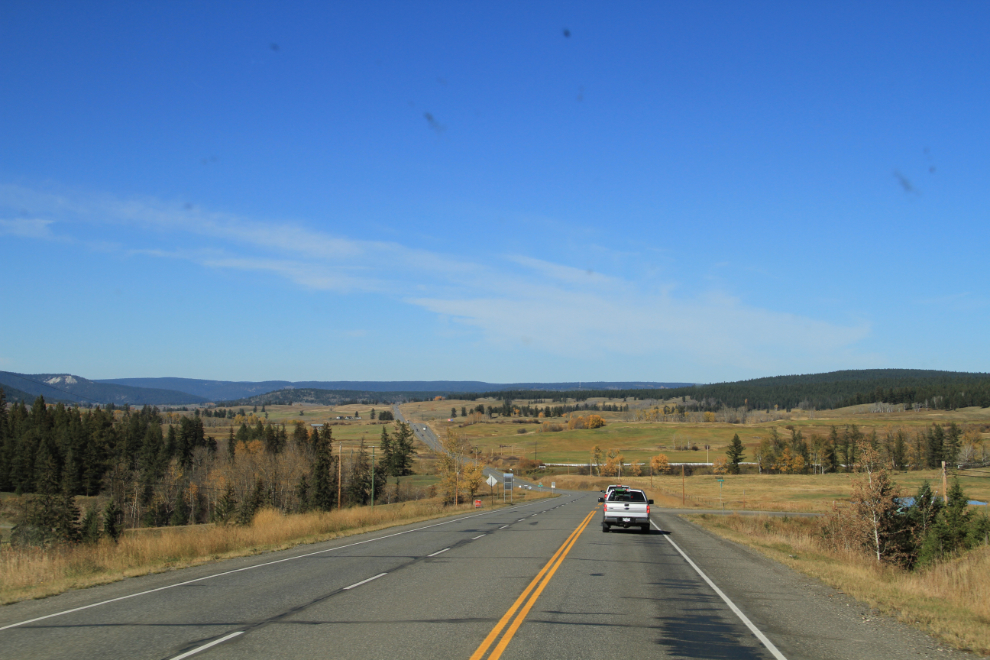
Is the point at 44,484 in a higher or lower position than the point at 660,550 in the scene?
lower

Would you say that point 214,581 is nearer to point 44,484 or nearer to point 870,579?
point 870,579

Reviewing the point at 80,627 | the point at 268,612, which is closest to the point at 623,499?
the point at 268,612

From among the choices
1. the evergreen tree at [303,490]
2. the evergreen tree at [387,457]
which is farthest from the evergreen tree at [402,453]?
the evergreen tree at [303,490]

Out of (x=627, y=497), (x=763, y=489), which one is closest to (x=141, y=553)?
(x=627, y=497)

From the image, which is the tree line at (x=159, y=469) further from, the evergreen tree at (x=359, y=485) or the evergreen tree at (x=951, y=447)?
the evergreen tree at (x=951, y=447)

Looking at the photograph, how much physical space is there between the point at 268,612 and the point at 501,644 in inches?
160

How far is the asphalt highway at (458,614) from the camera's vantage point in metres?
8.48

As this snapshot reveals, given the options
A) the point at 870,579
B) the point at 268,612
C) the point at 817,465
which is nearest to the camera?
the point at 268,612

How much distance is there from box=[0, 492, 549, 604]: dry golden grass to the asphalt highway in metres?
1.02

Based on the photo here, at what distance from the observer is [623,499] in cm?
3020

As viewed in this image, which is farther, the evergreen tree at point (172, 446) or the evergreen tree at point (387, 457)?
the evergreen tree at point (387, 457)

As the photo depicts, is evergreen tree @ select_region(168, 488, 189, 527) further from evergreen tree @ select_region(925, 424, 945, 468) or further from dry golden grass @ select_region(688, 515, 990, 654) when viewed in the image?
evergreen tree @ select_region(925, 424, 945, 468)

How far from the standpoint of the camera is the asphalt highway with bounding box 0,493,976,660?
8.48 m

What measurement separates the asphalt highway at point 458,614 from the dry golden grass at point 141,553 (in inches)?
40.2
